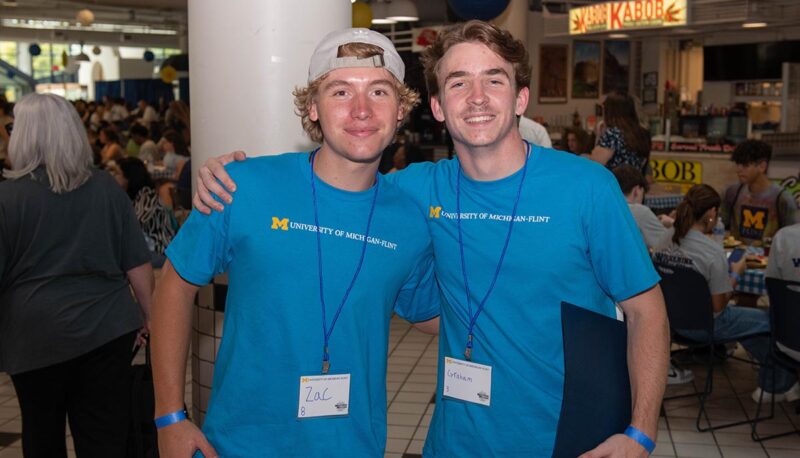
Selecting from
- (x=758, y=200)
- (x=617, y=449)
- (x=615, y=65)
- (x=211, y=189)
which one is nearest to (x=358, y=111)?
(x=211, y=189)

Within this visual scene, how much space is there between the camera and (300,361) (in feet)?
6.43

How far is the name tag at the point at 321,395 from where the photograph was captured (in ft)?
6.41

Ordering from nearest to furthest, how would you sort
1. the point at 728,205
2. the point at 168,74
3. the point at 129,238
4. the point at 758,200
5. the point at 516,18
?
the point at 129,238 → the point at 758,200 → the point at 728,205 → the point at 516,18 → the point at 168,74

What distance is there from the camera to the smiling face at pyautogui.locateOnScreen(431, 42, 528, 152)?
208cm

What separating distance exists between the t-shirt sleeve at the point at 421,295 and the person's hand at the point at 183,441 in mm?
584

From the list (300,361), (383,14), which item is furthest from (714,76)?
(300,361)

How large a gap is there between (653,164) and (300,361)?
29.4 feet

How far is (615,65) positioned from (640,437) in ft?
55.7

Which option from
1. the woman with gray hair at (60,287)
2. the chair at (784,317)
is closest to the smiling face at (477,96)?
the woman with gray hair at (60,287)

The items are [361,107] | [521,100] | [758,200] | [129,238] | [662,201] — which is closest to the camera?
[361,107]

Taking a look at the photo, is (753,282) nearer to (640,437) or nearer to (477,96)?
(640,437)

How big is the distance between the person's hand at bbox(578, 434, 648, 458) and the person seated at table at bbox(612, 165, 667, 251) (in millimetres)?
4040

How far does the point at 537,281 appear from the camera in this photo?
2035mm

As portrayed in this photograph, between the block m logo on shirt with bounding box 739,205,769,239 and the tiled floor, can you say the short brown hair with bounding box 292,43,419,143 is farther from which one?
the block m logo on shirt with bounding box 739,205,769,239
